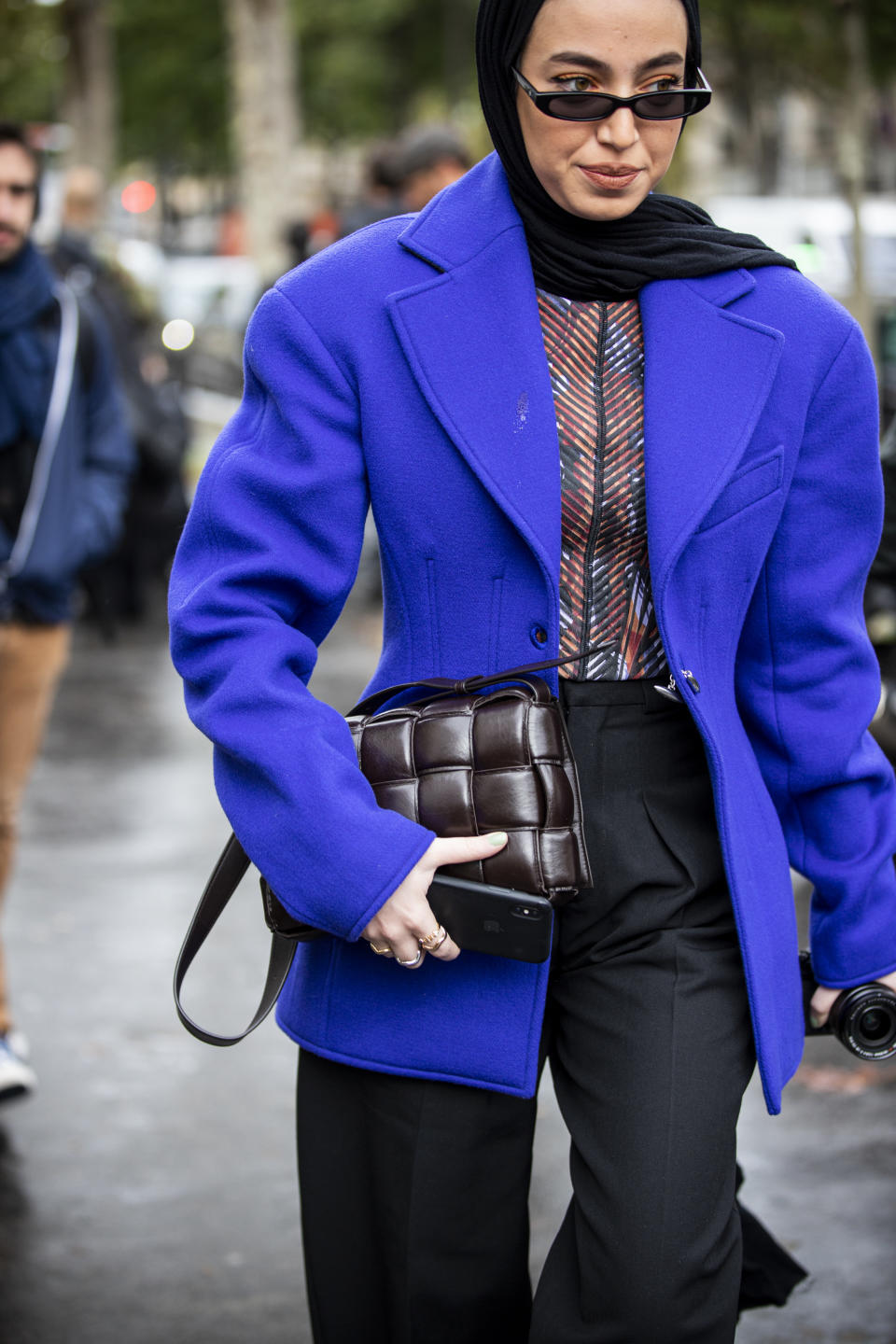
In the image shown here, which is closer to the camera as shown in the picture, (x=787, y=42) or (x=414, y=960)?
(x=414, y=960)

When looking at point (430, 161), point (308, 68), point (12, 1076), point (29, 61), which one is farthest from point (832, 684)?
point (308, 68)

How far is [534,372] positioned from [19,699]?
9.38ft

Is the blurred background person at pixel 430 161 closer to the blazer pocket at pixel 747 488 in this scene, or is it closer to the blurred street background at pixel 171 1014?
the blurred street background at pixel 171 1014

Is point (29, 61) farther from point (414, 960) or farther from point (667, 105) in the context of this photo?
point (414, 960)

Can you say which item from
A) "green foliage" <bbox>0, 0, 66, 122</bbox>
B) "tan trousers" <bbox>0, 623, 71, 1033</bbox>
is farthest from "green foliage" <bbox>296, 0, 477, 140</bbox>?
"tan trousers" <bbox>0, 623, 71, 1033</bbox>

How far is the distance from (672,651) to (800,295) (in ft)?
1.67

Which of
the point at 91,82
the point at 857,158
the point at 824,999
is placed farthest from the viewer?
the point at 91,82

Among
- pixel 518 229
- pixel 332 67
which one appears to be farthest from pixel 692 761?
pixel 332 67

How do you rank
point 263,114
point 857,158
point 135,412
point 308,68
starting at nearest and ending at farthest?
1. point 857,158
2. point 135,412
3. point 263,114
4. point 308,68

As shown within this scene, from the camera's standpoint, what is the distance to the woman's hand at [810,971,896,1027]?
252 cm

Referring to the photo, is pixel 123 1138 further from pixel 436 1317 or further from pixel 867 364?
pixel 867 364

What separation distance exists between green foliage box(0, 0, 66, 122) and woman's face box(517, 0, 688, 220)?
27.3 meters

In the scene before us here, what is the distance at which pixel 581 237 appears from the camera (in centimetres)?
237

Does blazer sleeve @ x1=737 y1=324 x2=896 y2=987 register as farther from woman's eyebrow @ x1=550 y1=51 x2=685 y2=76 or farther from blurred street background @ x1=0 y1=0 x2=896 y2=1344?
blurred street background @ x1=0 y1=0 x2=896 y2=1344
